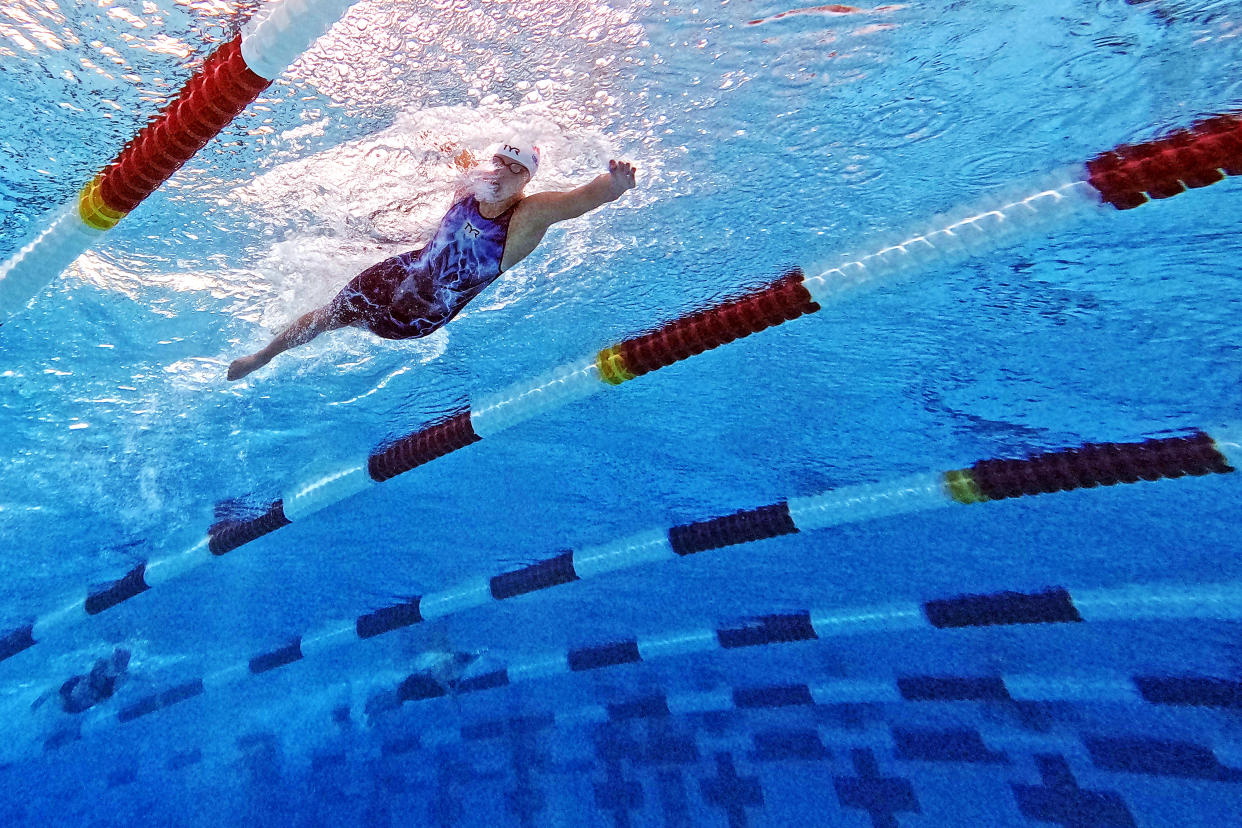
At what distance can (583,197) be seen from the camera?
322 cm

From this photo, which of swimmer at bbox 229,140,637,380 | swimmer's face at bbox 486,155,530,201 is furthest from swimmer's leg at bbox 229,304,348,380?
swimmer's face at bbox 486,155,530,201

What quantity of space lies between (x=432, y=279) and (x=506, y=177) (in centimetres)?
76

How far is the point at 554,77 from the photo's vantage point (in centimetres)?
296

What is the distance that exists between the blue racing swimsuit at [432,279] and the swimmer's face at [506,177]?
0.10 metres

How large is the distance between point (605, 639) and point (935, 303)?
473cm

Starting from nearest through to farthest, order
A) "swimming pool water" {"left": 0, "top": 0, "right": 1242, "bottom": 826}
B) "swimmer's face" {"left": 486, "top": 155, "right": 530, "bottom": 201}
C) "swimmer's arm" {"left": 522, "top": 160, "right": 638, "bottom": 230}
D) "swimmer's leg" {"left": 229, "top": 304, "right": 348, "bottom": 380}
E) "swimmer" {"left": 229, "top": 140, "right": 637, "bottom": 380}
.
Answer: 1. "swimming pool water" {"left": 0, "top": 0, "right": 1242, "bottom": 826}
2. "swimmer's face" {"left": 486, "top": 155, "right": 530, "bottom": 201}
3. "swimmer" {"left": 229, "top": 140, "right": 637, "bottom": 380}
4. "swimmer's arm" {"left": 522, "top": 160, "right": 638, "bottom": 230}
5. "swimmer's leg" {"left": 229, "top": 304, "right": 348, "bottom": 380}

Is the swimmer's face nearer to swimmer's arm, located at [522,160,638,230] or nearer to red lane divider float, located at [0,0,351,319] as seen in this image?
swimmer's arm, located at [522,160,638,230]

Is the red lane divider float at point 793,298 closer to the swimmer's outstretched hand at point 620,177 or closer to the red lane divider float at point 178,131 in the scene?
the swimmer's outstretched hand at point 620,177

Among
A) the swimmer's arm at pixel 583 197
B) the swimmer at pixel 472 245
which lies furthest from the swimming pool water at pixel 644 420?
the swimmer at pixel 472 245

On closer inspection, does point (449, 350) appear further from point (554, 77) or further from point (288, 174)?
point (554, 77)

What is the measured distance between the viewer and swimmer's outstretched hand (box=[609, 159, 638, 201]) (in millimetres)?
3211

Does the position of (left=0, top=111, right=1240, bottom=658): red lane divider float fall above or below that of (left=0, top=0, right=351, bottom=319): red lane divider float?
below

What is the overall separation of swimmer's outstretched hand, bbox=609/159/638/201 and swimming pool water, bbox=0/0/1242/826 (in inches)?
5.8

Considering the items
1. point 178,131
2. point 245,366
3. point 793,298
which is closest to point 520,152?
point 178,131
